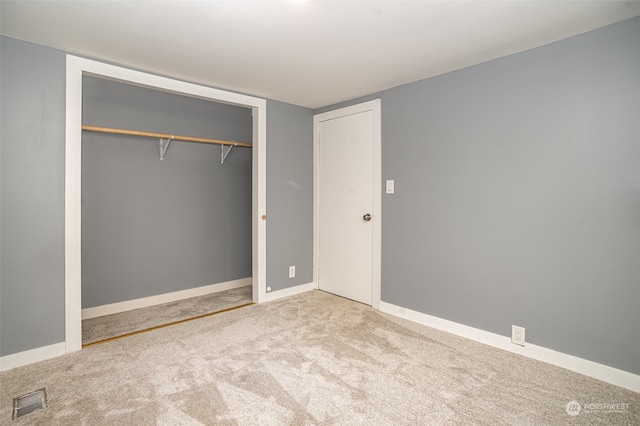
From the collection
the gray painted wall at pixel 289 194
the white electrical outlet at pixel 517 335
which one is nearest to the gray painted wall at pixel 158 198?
the gray painted wall at pixel 289 194

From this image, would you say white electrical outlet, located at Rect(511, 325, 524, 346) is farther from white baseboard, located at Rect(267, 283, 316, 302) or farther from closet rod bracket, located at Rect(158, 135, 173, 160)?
closet rod bracket, located at Rect(158, 135, 173, 160)

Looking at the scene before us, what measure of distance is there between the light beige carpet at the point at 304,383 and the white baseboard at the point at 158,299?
812 millimetres

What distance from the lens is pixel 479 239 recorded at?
2703 millimetres

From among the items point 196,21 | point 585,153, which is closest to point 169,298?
point 196,21

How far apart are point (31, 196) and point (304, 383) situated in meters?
2.28

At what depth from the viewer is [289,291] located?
391 cm

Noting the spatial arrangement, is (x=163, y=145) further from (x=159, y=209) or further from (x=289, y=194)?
(x=289, y=194)

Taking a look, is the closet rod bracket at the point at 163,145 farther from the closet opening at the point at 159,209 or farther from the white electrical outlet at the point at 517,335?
the white electrical outlet at the point at 517,335

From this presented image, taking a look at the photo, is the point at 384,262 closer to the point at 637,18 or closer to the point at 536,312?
Answer: the point at 536,312
